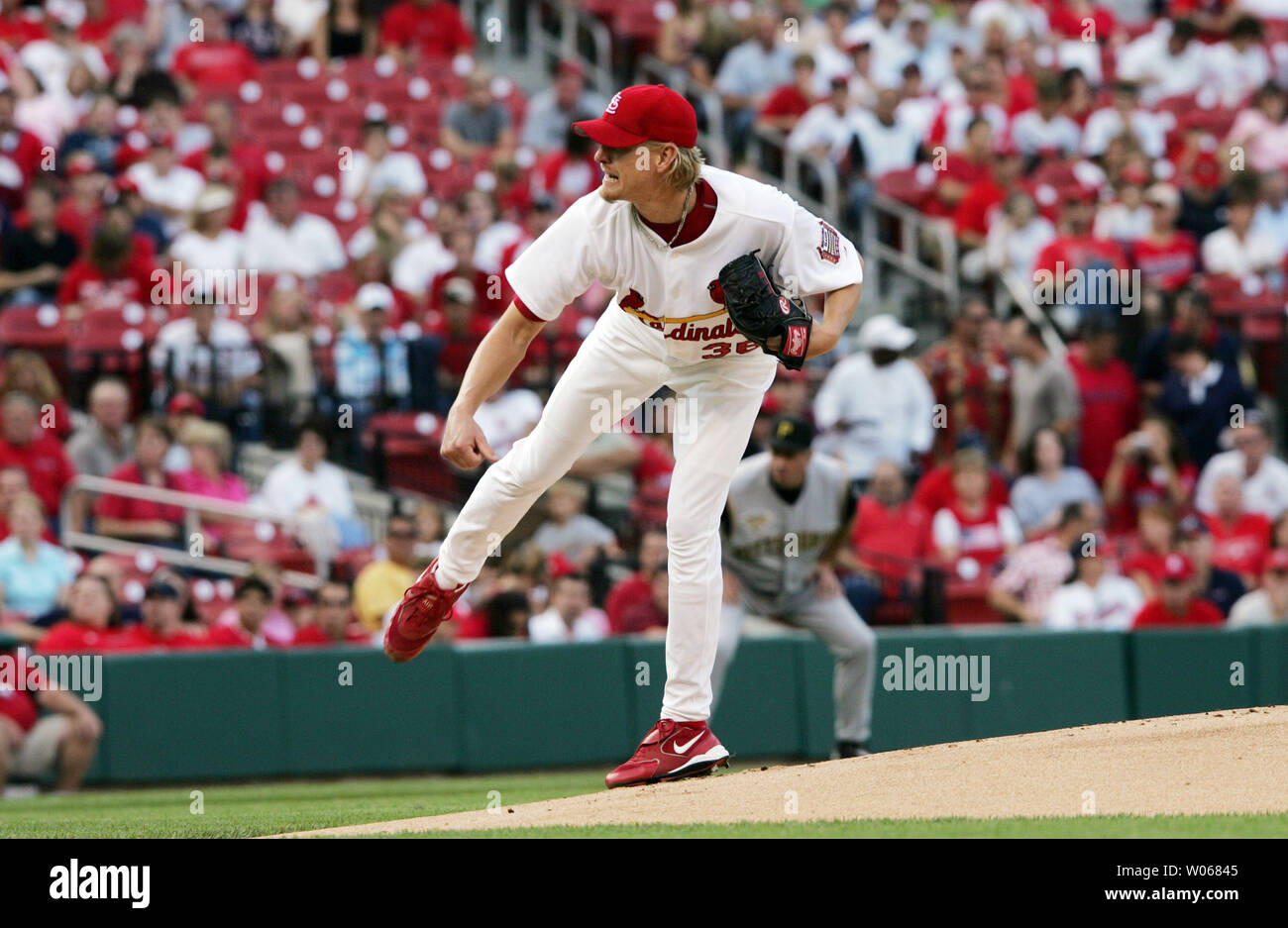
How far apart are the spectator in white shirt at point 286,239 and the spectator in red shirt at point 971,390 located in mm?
4406

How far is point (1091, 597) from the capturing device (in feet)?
39.0

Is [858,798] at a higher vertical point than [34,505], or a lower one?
lower

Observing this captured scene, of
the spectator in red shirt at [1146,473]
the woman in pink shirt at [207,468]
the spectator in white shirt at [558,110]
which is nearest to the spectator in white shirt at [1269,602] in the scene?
the spectator in red shirt at [1146,473]

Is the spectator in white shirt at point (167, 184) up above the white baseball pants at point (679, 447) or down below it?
above

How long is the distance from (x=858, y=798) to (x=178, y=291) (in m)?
8.00

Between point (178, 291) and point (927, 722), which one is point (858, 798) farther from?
point (178, 291)

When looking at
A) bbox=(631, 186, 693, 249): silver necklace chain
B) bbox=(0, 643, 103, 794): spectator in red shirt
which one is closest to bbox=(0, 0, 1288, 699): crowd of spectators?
bbox=(0, 643, 103, 794): spectator in red shirt

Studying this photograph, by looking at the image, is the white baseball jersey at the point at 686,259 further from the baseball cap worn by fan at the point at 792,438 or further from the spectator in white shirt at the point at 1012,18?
the spectator in white shirt at the point at 1012,18

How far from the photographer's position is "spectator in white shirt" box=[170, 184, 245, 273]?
513 inches

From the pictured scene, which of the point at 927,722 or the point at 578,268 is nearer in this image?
the point at 578,268

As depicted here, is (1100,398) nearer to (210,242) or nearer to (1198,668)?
(1198,668)

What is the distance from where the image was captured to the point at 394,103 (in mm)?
15602

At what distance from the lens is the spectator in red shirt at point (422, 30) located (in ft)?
53.2
